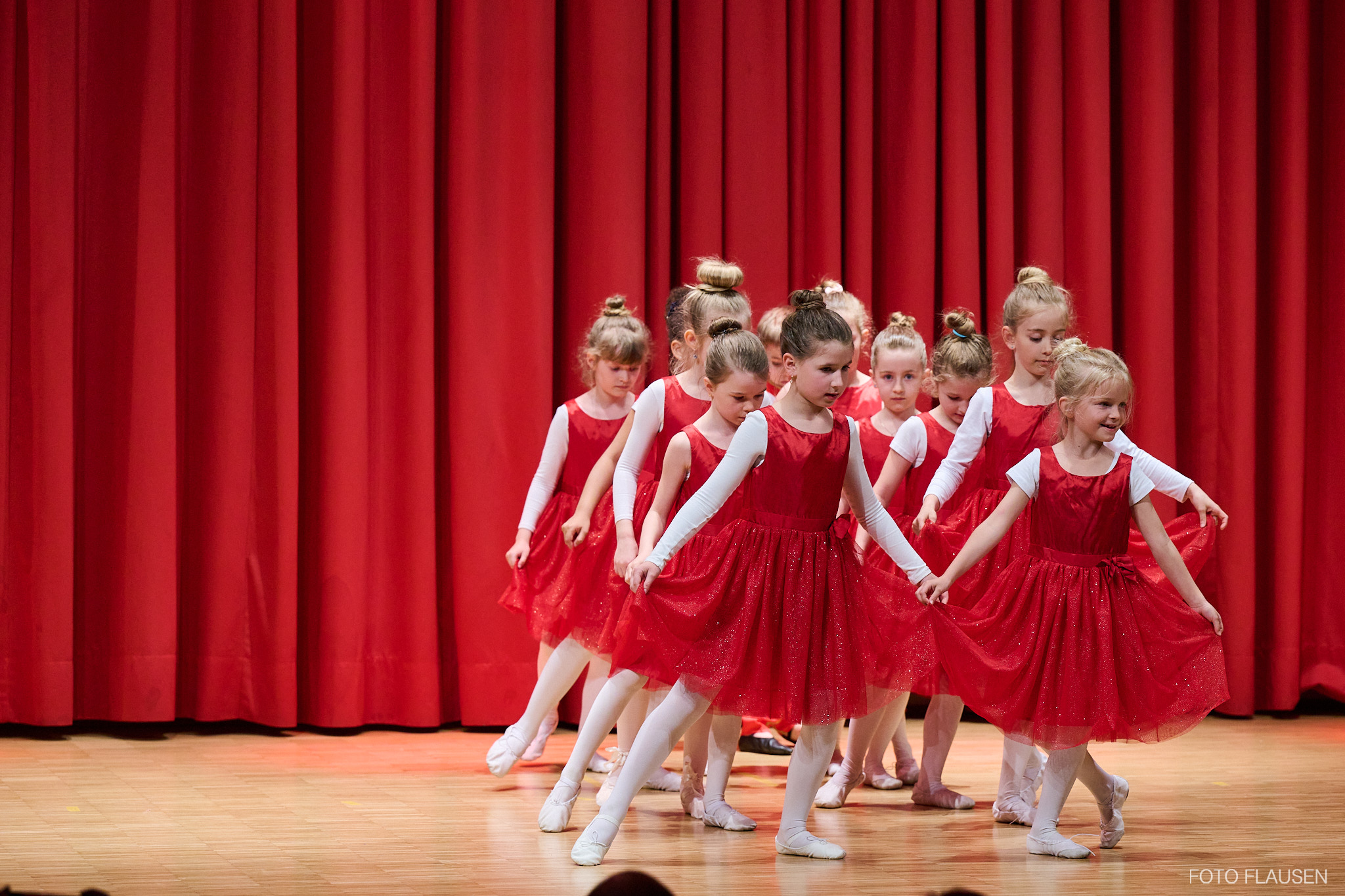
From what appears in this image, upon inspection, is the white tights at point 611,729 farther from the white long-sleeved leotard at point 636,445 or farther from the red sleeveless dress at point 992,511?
the red sleeveless dress at point 992,511

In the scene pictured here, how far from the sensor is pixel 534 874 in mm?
2746

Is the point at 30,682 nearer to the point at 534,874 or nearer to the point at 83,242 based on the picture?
the point at 83,242

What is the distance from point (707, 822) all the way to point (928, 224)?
2.46 meters

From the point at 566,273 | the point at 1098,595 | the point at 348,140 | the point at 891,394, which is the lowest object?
the point at 1098,595

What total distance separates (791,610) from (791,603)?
2 centimetres

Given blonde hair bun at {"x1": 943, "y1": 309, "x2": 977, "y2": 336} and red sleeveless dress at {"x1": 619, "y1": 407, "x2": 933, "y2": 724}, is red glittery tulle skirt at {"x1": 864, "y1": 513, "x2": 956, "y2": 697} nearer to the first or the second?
A: red sleeveless dress at {"x1": 619, "y1": 407, "x2": 933, "y2": 724}

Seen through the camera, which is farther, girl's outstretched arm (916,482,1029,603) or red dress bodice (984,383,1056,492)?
red dress bodice (984,383,1056,492)

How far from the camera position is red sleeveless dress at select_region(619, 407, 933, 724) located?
2885 millimetres

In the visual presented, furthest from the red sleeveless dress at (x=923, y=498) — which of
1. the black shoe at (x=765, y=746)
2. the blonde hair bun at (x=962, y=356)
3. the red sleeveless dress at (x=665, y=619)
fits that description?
the black shoe at (x=765, y=746)

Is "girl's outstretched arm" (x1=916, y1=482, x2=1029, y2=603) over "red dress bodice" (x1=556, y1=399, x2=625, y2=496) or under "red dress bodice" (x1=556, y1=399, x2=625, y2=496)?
under

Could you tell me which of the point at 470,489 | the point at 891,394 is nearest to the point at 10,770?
the point at 470,489

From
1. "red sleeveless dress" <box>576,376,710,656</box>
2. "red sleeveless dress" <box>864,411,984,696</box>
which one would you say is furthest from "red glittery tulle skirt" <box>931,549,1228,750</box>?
"red sleeveless dress" <box>576,376,710,656</box>

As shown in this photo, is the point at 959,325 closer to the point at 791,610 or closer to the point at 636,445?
the point at 636,445

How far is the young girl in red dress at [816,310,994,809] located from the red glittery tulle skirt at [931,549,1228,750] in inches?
17.2
